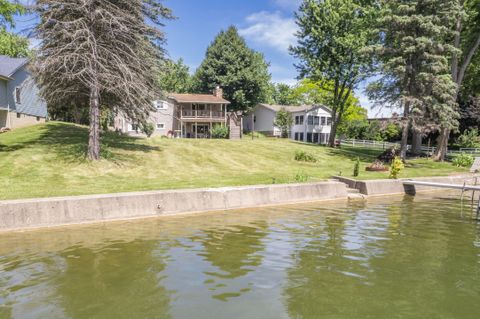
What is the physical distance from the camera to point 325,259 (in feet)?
28.2

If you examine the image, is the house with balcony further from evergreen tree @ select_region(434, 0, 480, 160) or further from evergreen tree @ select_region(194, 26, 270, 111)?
evergreen tree @ select_region(434, 0, 480, 160)

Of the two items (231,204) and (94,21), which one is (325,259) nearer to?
(231,204)

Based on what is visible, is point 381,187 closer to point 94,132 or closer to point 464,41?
point 94,132

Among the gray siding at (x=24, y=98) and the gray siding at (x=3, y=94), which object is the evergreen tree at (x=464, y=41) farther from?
the gray siding at (x=3, y=94)

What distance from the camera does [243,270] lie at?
7.81 m

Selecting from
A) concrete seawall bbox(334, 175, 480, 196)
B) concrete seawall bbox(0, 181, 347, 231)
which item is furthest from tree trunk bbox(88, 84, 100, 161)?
concrete seawall bbox(334, 175, 480, 196)

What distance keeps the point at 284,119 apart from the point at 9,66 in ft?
133

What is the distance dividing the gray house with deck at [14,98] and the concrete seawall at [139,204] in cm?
2454

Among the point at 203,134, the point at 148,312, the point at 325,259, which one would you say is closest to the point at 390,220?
the point at 325,259

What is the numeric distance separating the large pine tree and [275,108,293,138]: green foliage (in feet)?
136

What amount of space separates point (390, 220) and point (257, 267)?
7287 mm

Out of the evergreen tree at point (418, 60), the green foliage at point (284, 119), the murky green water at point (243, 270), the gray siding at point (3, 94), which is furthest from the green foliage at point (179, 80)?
the murky green water at point (243, 270)

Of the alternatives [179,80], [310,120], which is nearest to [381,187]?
[310,120]

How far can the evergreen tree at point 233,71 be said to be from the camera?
6394cm
